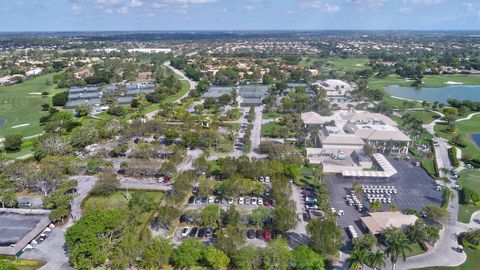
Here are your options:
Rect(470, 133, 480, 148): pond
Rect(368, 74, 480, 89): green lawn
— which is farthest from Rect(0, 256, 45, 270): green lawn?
Rect(368, 74, 480, 89): green lawn

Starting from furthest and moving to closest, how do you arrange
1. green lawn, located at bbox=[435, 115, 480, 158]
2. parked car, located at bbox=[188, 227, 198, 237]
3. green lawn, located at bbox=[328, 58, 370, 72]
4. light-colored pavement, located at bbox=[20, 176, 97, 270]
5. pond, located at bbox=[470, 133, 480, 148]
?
1. green lawn, located at bbox=[328, 58, 370, 72]
2. pond, located at bbox=[470, 133, 480, 148]
3. green lawn, located at bbox=[435, 115, 480, 158]
4. parked car, located at bbox=[188, 227, 198, 237]
5. light-colored pavement, located at bbox=[20, 176, 97, 270]

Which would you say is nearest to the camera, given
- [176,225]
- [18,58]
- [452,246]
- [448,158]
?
[452,246]

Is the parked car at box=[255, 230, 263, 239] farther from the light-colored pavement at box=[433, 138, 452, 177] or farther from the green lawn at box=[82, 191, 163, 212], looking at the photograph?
the light-colored pavement at box=[433, 138, 452, 177]

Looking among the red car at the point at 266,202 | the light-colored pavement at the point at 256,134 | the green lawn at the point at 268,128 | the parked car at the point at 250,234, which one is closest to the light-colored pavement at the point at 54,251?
the parked car at the point at 250,234

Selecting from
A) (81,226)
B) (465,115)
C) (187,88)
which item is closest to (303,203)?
(81,226)

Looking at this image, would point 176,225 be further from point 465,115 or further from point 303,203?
point 465,115

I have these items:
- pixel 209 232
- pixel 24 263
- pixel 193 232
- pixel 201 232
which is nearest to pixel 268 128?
pixel 209 232
